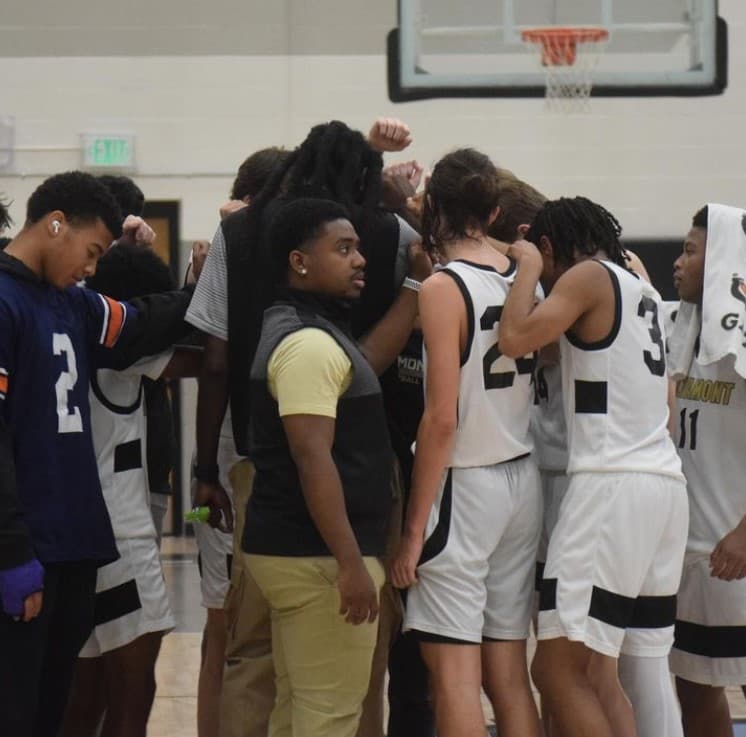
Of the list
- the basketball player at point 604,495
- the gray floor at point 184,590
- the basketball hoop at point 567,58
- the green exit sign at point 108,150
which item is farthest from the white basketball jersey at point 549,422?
the green exit sign at point 108,150

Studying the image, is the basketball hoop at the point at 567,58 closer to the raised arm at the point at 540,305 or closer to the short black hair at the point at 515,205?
the short black hair at the point at 515,205

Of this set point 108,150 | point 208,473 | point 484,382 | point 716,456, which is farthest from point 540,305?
point 108,150

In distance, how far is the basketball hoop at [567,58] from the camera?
9.54m

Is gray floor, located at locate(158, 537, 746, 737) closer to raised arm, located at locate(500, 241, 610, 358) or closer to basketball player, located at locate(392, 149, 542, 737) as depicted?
basketball player, located at locate(392, 149, 542, 737)

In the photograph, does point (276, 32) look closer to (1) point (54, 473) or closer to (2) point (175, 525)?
(2) point (175, 525)

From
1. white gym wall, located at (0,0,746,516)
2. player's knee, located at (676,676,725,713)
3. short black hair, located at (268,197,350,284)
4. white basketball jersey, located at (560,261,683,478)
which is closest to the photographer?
short black hair, located at (268,197,350,284)

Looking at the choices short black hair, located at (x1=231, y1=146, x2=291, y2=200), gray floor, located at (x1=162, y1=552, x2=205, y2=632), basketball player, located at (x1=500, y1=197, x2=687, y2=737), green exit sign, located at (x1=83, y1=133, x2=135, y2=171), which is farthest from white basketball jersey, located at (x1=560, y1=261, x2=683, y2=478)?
green exit sign, located at (x1=83, y1=133, x2=135, y2=171)

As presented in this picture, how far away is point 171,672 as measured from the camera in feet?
19.5

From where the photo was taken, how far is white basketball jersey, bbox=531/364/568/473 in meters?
4.02

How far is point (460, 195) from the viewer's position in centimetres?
363

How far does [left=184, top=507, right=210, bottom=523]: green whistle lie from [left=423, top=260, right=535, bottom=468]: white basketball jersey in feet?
2.71

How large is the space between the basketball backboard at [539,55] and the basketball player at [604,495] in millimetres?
6336

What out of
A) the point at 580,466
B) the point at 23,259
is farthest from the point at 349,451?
the point at 23,259

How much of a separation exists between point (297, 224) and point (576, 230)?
2.70 feet
